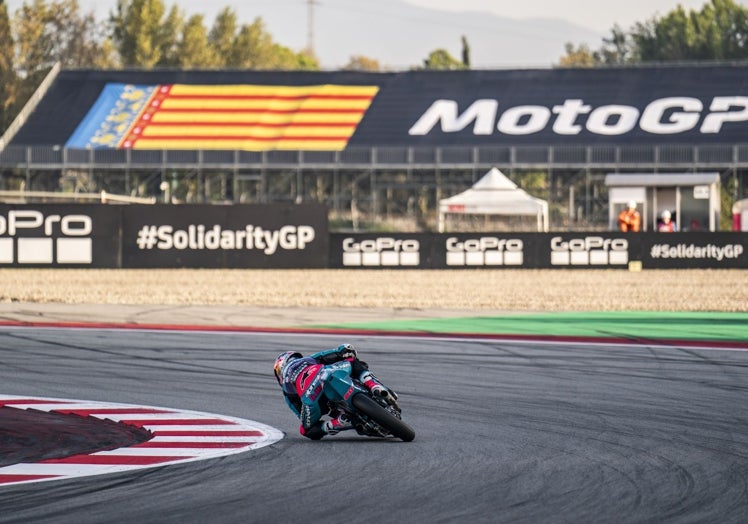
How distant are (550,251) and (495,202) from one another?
1199 cm

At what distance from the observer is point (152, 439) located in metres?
8.53

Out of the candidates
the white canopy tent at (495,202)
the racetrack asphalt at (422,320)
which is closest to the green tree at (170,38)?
the white canopy tent at (495,202)

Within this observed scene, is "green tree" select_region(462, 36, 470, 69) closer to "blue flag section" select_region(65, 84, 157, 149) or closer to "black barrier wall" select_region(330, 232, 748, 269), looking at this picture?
"blue flag section" select_region(65, 84, 157, 149)

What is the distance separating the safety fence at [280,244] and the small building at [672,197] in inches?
449

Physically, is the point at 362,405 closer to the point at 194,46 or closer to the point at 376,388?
the point at 376,388

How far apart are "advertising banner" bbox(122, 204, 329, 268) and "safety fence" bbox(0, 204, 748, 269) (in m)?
0.02

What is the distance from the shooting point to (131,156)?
5156cm

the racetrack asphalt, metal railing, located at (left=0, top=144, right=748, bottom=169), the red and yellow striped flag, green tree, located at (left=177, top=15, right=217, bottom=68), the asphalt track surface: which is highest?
green tree, located at (left=177, top=15, right=217, bottom=68)

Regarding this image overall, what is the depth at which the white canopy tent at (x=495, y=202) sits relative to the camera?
141 feet

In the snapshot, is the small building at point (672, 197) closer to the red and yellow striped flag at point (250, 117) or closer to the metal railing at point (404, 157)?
the metal railing at point (404, 157)

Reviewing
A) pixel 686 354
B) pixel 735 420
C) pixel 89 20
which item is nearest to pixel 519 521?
pixel 735 420

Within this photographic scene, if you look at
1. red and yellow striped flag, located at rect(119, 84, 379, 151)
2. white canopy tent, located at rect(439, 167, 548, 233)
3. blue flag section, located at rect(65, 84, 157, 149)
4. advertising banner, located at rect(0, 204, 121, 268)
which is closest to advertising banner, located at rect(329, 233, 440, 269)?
advertising banner, located at rect(0, 204, 121, 268)

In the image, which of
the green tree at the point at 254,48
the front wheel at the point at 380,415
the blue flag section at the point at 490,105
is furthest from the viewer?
the green tree at the point at 254,48

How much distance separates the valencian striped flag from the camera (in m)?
52.2
